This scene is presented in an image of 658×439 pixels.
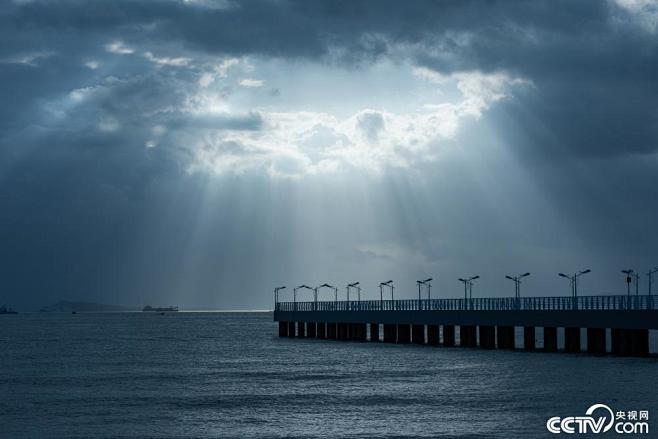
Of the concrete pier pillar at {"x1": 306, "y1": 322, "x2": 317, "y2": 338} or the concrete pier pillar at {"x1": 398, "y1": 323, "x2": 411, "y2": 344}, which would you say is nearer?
the concrete pier pillar at {"x1": 398, "y1": 323, "x2": 411, "y2": 344}

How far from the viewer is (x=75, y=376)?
74750 millimetres

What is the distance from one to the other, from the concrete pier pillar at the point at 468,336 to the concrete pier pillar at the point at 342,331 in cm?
2943

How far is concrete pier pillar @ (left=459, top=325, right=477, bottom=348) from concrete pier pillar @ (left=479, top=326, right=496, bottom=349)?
2332 millimetres

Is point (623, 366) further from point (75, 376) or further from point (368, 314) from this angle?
point (368, 314)

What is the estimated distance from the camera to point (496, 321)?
311 ft

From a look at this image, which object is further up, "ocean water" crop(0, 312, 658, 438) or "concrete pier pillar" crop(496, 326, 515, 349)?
"concrete pier pillar" crop(496, 326, 515, 349)

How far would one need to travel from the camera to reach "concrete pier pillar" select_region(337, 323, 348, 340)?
132375 mm

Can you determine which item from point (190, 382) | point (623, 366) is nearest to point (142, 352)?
point (190, 382)

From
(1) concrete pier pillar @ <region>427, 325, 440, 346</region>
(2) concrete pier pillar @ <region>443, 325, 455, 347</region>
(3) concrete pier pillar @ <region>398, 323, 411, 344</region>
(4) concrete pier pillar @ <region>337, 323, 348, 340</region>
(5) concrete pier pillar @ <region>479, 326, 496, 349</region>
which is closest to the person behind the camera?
(5) concrete pier pillar @ <region>479, 326, 496, 349</region>

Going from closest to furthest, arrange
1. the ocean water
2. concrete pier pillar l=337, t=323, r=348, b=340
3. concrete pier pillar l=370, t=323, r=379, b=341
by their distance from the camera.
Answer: the ocean water
concrete pier pillar l=370, t=323, r=379, b=341
concrete pier pillar l=337, t=323, r=348, b=340

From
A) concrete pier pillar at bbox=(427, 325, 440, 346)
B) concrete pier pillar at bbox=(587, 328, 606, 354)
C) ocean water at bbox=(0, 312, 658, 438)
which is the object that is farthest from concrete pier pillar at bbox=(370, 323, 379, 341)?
concrete pier pillar at bbox=(587, 328, 606, 354)

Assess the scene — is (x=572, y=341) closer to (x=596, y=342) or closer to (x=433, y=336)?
(x=596, y=342)

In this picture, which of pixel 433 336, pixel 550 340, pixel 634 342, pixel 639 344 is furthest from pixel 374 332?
pixel 639 344

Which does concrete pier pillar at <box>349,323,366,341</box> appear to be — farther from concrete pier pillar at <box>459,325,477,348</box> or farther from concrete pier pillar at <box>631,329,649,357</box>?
concrete pier pillar at <box>631,329,649,357</box>
